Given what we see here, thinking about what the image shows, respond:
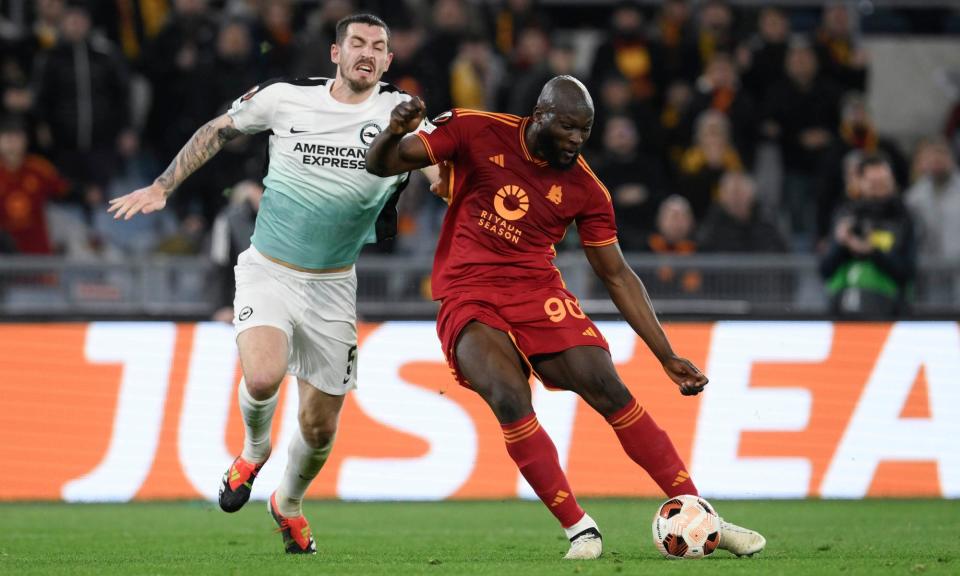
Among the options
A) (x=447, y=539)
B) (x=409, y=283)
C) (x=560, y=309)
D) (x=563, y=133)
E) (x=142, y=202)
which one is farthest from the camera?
(x=409, y=283)

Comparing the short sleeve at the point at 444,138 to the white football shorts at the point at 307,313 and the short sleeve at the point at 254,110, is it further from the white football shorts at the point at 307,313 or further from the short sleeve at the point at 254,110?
the white football shorts at the point at 307,313

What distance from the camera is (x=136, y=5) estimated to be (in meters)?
16.4

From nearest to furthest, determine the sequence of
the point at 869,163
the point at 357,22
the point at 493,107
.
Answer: the point at 357,22 < the point at 869,163 < the point at 493,107

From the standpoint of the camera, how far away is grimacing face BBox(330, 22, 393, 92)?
8.20 meters

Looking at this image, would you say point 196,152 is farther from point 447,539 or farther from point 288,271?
point 447,539

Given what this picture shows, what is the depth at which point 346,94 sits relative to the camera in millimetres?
8461

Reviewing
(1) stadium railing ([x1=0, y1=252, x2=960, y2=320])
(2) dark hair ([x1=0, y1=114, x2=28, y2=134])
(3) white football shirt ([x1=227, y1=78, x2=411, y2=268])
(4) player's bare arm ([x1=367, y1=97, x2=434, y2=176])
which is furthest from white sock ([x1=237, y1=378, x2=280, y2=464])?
(2) dark hair ([x1=0, y1=114, x2=28, y2=134])

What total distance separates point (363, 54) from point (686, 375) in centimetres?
242

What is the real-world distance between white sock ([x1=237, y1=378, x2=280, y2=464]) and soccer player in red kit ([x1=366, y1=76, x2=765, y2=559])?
118 cm

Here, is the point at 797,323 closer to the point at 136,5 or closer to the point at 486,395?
the point at 486,395

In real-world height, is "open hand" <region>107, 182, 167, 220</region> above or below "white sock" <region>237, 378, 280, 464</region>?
above

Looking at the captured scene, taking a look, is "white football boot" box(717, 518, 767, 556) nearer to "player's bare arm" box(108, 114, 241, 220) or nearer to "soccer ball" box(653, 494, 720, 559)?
"soccer ball" box(653, 494, 720, 559)

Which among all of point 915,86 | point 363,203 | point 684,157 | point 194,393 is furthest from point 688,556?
point 915,86

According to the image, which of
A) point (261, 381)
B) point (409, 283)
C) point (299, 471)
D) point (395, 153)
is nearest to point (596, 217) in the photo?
point (395, 153)
